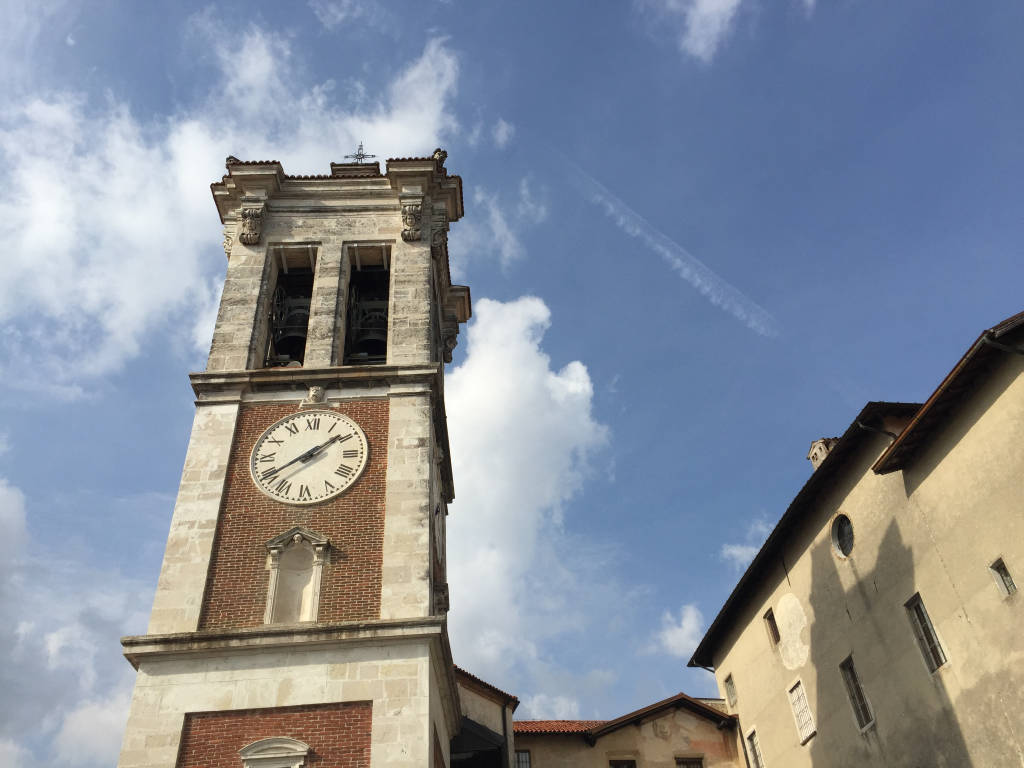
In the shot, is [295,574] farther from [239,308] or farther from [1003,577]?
[1003,577]

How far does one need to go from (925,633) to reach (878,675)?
192cm

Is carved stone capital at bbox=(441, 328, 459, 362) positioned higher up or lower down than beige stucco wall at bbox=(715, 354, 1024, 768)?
higher up

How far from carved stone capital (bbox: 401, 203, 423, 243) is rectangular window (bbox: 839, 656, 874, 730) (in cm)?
1410

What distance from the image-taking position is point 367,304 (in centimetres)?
2330

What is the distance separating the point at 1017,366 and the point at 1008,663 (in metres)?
5.16

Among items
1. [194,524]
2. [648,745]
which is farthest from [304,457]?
[648,745]

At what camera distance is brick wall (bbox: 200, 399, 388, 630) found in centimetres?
1596

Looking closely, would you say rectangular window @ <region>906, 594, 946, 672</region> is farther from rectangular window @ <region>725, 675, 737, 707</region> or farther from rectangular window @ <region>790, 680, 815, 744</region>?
rectangular window @ <region>725, 675, 737, 707</region>

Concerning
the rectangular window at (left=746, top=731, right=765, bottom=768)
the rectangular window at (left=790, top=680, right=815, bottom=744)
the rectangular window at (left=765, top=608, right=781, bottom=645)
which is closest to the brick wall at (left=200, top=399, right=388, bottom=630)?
the rectangular window at (left=790, top=680, right=815, bottom=744)

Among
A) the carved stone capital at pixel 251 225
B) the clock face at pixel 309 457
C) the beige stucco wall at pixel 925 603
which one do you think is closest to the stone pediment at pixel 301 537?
the clock face at pixel 309 457

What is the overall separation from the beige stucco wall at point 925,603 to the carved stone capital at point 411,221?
11.6 m

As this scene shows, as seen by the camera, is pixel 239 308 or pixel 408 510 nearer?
pixel 408 510

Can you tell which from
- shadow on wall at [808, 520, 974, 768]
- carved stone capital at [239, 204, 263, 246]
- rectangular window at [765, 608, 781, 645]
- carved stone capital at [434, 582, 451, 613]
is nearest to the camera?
shadow on wall at [808, 520, 974, 768]

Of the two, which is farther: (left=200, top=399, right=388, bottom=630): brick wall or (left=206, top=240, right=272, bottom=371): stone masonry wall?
(left=206, top=240, right=272, bottom=371): stone masonry wall
